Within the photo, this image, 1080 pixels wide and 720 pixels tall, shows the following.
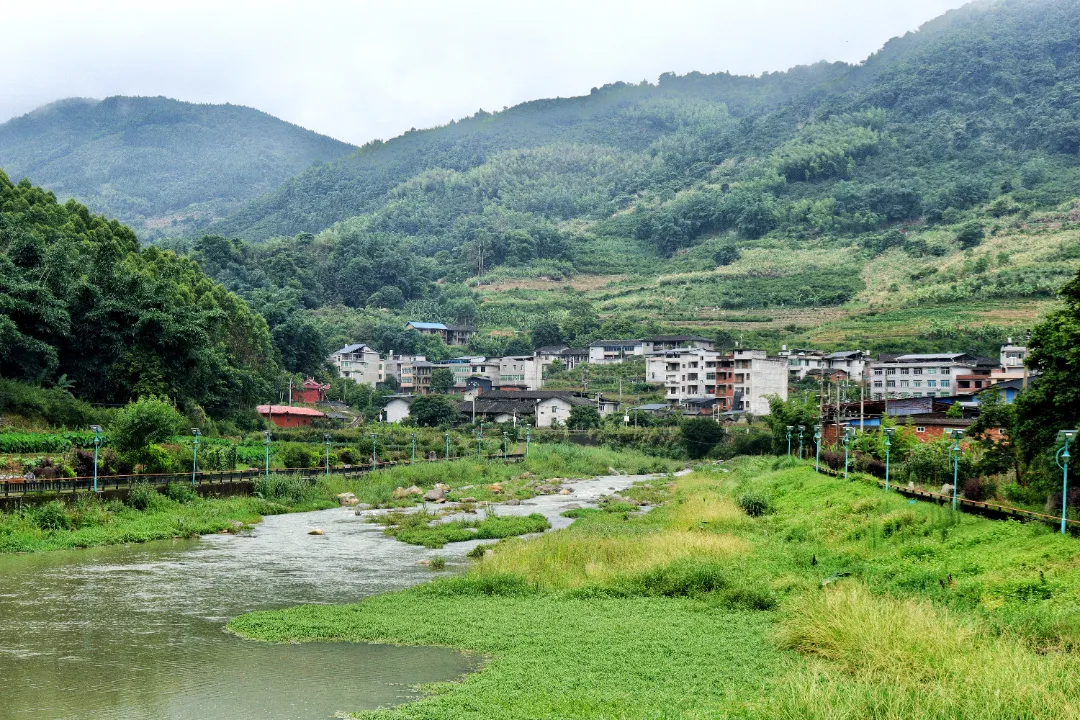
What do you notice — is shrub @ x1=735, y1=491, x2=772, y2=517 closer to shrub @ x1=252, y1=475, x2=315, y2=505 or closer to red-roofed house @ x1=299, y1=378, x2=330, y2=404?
shrub @ x1=252, y1=475, x2=315, y2=505

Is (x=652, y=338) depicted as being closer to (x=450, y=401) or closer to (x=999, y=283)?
(x=450, y=401)

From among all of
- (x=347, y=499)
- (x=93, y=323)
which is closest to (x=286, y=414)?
(x=93, y=323)

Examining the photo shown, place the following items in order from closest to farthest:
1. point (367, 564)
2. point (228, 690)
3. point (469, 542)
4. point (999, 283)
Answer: point (228, 690)
point (367, 564)
point (469, 542)
point (999, 283)

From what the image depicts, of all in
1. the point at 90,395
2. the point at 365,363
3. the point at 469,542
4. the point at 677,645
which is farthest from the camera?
the point at 365,363

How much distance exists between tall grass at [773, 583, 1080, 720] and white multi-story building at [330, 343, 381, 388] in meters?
91.4

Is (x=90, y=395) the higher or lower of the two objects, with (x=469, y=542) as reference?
higher

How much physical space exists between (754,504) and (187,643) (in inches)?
963

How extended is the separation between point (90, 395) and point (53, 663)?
137 ft

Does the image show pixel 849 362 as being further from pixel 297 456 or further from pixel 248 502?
pixel 248 502

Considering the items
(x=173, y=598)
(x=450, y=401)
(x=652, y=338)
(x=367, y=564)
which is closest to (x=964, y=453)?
(x=367, y=564)

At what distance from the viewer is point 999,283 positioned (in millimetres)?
97562

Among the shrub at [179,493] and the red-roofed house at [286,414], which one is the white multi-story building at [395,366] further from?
the shrub at [179,493]

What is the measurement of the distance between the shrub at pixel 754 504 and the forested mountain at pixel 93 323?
3223 cm

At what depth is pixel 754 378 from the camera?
84312 millimetres
